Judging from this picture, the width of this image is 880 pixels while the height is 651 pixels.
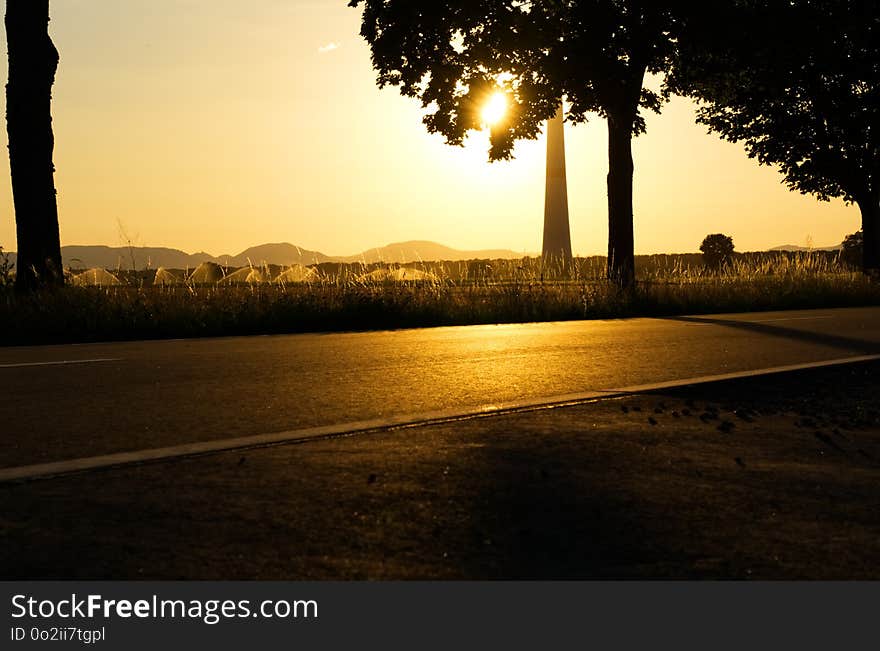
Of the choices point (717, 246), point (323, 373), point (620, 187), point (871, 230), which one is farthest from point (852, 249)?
point (323, 373)

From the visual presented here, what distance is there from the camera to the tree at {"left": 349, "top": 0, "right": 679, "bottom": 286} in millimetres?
26031

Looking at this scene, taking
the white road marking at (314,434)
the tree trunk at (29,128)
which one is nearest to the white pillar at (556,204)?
the tree trunk at (29,128)

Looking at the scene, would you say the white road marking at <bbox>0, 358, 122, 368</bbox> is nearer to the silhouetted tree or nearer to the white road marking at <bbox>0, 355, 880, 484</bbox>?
the white road marking at <bbox>0, 355, 880, 484</bbox>

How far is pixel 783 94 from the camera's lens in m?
38.5

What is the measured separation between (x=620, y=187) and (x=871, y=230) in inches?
692

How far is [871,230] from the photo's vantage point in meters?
40.6

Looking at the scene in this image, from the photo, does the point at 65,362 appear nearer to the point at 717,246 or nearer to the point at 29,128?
the point at 29,128

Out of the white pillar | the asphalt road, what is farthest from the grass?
the white pillar

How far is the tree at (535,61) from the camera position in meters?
26.0

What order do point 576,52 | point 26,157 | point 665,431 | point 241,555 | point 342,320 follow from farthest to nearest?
point 576,52
point 26,157
point 342,320
point 665,431
point 241,555

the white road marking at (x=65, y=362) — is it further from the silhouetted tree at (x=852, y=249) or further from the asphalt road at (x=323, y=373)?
the silhouetted tree at (x=852, y=249)
